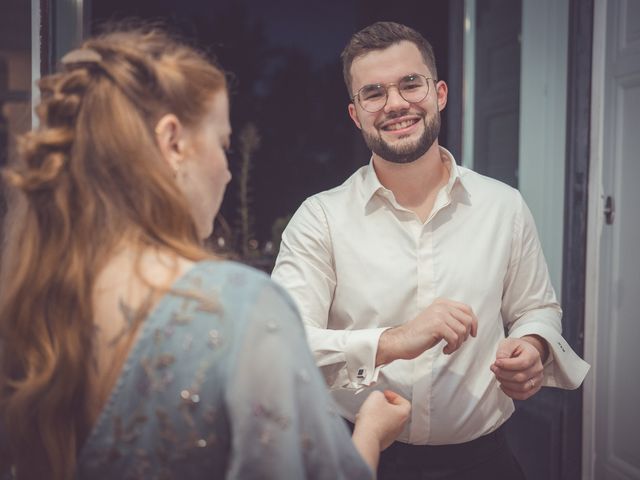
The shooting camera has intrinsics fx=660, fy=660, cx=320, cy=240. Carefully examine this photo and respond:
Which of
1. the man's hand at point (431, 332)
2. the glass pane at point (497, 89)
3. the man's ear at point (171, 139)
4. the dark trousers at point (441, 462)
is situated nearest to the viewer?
the man's ear at point (171, 139)

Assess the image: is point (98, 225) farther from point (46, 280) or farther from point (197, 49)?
point (197, 49)

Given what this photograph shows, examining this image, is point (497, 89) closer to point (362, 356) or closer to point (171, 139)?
point (362, 356)

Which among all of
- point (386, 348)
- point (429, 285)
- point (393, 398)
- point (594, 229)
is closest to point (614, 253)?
point (594, 229)

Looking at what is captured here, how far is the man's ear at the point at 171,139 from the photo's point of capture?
33.8 inches

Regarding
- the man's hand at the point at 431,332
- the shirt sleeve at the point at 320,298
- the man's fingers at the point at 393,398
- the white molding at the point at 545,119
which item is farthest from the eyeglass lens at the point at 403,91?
the white molding at the point at 545,119

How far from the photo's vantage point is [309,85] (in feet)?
23.4

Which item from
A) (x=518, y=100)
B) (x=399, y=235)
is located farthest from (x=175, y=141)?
(x=518, y=100)

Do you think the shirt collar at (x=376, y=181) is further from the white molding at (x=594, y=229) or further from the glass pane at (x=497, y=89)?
the glass pane at (x=497, y=89)

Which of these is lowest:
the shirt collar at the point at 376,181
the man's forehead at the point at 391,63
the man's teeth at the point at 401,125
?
the shirt collar at the point at 376,181

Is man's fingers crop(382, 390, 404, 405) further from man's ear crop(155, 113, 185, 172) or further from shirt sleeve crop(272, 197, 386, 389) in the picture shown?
man's ear crop(155, 113, 185, 172)

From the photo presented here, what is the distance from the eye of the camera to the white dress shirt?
159cm

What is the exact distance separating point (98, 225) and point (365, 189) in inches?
39.9

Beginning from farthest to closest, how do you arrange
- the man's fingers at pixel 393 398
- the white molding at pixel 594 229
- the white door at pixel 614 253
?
the white molding at pixel 594 229 < the white door at pixel 614 253 < the man's fingers at pixel 393 398

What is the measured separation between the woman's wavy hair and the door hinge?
75.4 inches
